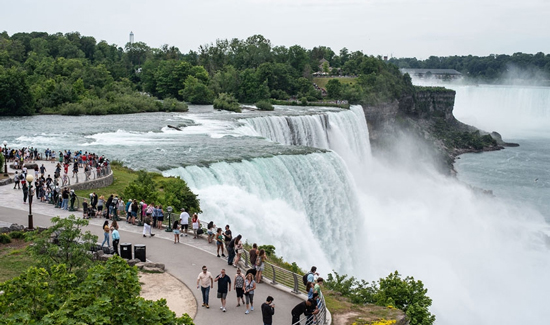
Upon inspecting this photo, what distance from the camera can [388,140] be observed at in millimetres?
72688

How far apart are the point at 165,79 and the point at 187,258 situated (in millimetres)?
71304

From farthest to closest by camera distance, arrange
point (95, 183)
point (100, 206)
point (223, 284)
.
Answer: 1. point (95, 183)
2. point (100, 206)
3. point (223, 284)

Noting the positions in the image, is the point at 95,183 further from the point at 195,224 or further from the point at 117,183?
the point at 195,224

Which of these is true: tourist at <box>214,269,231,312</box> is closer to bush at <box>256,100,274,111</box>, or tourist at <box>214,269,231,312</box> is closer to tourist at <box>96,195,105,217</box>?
tourist at <box>96,195,105,217</box>

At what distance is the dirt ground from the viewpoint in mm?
13531

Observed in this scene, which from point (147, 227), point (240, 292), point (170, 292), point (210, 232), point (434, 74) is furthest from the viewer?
point (434, 74)

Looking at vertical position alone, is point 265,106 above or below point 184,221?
below

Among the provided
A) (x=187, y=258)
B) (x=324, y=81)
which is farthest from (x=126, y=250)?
(x=324, y=81)

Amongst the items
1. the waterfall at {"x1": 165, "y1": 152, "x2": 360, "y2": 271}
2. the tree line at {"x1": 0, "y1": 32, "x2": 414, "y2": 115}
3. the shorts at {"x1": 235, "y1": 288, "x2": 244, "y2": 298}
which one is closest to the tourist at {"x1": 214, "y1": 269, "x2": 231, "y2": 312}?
the shorts at {"x1": 235, "y1": 288, "x2": 244, "y2": 298}

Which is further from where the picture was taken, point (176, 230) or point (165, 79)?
point (165, 79)

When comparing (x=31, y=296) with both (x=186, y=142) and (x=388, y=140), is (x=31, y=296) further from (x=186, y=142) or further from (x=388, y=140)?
(x=388, y=140)

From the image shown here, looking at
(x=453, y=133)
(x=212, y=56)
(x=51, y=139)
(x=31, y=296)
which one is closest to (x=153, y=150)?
(x=51, y=139)

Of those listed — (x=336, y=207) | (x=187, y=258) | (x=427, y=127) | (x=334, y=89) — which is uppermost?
(x=334, y=89)

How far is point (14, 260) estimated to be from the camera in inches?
632
